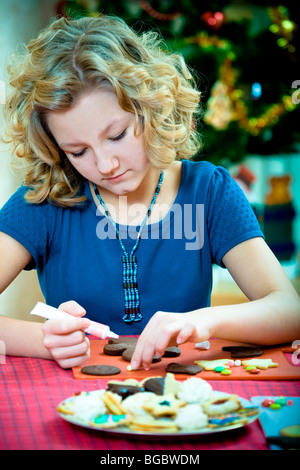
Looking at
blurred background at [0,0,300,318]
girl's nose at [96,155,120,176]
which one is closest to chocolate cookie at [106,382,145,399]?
girl's nose at [96,155,120,176]

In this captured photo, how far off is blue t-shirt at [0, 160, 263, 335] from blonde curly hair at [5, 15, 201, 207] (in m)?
0.06

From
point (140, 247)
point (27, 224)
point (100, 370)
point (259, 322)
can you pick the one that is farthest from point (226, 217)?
point (100, 370)

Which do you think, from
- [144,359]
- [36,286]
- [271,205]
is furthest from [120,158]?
[271,205]

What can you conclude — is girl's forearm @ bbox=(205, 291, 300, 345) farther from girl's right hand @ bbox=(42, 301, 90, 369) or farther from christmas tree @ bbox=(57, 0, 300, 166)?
christmas tree @ bbox=(57, 0, 300, 166)

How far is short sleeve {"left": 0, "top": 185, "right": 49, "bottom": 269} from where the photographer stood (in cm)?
131

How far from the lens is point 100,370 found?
917mm

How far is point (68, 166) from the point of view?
1394 mm

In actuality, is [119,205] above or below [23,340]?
above

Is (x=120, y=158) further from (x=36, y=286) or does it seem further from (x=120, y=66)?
(x=36, y=286)

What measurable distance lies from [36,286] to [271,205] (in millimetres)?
1589

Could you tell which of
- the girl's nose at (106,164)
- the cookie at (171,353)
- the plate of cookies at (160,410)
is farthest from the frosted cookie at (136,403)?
the girl's nose at (106,164)

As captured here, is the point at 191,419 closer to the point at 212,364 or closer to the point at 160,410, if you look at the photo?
the point at 160,410

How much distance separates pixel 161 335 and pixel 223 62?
7.70 ft

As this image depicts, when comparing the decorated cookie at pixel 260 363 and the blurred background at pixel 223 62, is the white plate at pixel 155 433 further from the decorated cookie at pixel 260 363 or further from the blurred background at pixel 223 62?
the blurred background at pixel 223 62
